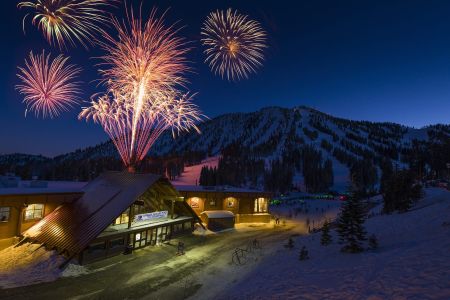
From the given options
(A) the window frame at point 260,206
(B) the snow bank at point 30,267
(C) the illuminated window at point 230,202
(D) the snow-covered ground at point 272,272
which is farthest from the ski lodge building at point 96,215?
(A) the window frame at point 260,206

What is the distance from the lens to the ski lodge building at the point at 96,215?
68.9 ft

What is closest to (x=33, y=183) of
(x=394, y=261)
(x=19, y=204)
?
(x=19, y=204)

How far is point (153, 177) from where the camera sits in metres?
26.4

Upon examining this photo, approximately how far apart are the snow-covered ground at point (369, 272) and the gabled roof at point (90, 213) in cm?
1138

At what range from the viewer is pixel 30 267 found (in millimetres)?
18625

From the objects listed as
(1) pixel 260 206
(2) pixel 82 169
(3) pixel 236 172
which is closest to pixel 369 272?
(1) pixel 260 206

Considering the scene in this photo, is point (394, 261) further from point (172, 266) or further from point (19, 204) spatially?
point (19, 204)

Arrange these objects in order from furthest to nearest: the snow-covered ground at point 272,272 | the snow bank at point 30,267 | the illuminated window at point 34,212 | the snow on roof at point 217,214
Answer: the snow on roof at point 217,214 < the illuminated window at point 34,212 < the snow bank at point 30,267 < the snow-covered ground at point 272,272

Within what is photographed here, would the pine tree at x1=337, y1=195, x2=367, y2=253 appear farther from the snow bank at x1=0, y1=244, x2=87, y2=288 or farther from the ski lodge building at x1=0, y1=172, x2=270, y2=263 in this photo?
the snow bank at x1=0, y1=244, x2=87, y2=288

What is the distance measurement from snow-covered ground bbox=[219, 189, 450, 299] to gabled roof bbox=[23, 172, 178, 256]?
11.4 meters

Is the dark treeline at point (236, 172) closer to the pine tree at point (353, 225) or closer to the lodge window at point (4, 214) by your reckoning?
the lodge window at point (4, 214)

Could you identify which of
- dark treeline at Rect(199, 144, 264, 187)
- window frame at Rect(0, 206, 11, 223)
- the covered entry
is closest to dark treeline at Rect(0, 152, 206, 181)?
dark treeline at Rect(199, 144, 264, 187)

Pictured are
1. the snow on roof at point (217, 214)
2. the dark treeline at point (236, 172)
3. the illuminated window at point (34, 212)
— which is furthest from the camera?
the dark treeline at point (236, 172)

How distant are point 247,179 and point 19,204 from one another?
13911cm
